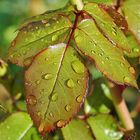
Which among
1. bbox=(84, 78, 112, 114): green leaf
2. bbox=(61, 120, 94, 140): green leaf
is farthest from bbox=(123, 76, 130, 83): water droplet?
bbox=(84, 78, 112, 114): green leaf

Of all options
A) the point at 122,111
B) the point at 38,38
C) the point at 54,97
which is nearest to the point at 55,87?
the point at 54,97

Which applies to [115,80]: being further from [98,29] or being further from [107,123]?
[107,123]

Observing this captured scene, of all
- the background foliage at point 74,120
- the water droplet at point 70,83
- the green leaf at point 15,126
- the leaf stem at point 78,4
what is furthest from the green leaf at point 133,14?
the green leaf at point 15,126

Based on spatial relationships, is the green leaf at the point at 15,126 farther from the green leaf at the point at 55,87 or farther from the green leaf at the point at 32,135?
the green leaf at the point at 55,87

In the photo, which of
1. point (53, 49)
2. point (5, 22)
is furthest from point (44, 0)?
point (53, 49)

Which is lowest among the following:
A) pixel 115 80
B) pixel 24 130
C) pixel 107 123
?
pixel 107 123

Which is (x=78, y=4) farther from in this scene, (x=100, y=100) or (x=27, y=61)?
(x=100, y=100)

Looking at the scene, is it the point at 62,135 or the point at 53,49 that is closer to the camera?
the point at 53,49
